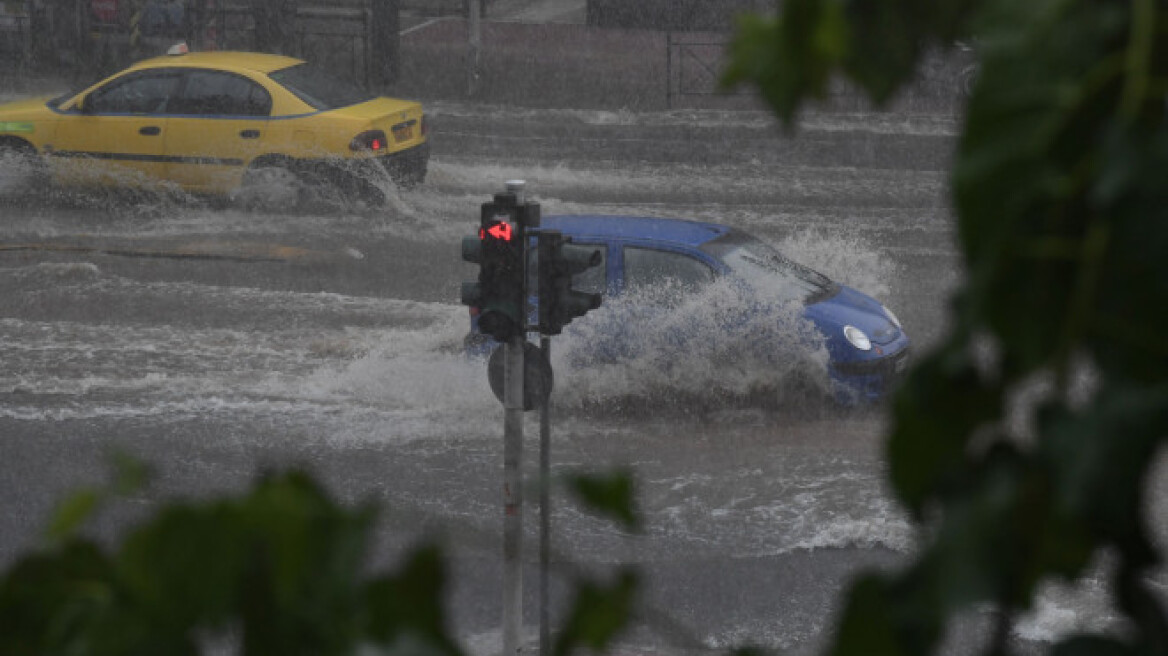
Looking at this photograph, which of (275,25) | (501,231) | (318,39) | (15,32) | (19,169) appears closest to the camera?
(501,231)

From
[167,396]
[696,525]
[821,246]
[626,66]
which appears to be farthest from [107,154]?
[626,66]

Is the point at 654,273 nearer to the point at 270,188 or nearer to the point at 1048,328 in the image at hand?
the point at 270,188

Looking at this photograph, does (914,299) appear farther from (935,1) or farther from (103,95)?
(935,1)

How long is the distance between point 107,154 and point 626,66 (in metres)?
16.8

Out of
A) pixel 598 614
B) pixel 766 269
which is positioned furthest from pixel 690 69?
pixel 598 614

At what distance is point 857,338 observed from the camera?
11656 mm

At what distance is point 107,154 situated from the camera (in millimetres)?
18109

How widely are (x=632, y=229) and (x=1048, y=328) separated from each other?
11.2 meters

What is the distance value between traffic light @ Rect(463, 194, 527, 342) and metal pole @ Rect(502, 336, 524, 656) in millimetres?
120

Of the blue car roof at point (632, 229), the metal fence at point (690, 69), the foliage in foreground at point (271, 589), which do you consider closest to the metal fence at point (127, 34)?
the metal fence at point (690, 69)

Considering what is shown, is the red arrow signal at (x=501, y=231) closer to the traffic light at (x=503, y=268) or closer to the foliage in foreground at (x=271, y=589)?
the traffic light at (x=503, y=268)

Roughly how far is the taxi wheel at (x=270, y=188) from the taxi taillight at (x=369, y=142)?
2.82 feet

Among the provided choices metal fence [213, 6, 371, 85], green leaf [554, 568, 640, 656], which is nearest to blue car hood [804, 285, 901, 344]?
green leaf [554, 568, 640, 656]

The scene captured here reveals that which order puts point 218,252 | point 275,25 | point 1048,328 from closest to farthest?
1. point 1048,328
2. point 218,252
3. point 275,25
